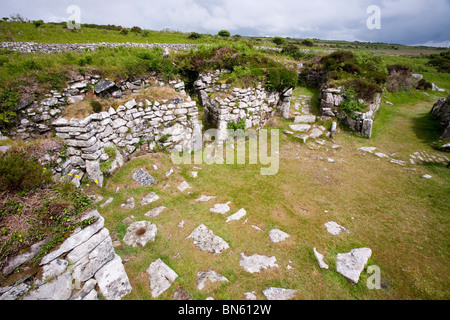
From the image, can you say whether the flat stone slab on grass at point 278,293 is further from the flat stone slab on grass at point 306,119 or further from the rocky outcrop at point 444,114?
the rocky outcrop at point 444,114

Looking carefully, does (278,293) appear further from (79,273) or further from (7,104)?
(7,104)

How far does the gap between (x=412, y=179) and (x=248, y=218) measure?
7.39m

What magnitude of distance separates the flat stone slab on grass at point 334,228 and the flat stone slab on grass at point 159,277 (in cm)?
442

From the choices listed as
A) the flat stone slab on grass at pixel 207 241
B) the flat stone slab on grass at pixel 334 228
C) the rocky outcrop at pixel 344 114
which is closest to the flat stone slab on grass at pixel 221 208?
the flat stone slab on grass at pixel 207 241

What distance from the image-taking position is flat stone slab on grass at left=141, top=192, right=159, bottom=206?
6.37 meters

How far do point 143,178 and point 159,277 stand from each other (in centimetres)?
397

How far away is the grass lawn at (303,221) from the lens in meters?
→ 4.20

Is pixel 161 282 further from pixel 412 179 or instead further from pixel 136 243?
pixel 412 179

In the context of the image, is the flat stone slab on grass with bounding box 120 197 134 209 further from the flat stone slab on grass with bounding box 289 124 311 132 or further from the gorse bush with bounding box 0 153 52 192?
the flat stone slab on grass with bounding box 289 124 311 132

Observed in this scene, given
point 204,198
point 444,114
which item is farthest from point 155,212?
point 444,114

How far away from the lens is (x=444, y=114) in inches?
474
